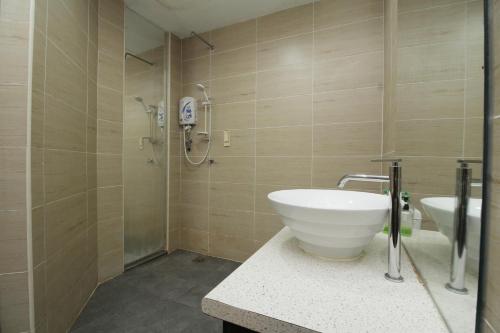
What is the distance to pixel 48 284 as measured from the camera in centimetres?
107

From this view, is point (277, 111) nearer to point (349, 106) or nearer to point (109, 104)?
point (349, 106)

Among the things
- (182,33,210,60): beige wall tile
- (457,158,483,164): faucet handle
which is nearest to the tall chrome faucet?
(457,158,483,164): faucet handle

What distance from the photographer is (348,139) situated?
63.4 inches

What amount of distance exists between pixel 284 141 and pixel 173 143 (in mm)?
1191

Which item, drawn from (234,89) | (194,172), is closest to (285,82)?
(234,89)

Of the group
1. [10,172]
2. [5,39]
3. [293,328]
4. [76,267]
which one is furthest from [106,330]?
[5,39]

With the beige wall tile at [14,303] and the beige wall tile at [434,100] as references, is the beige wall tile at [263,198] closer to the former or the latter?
the beige wall tile at [434,100]

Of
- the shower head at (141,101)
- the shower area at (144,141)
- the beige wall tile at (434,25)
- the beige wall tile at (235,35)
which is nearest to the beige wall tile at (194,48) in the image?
the beige wall tile at (235,35)

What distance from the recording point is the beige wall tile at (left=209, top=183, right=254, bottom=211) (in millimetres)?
1968

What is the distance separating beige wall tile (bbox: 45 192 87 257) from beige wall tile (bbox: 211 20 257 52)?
1.77m

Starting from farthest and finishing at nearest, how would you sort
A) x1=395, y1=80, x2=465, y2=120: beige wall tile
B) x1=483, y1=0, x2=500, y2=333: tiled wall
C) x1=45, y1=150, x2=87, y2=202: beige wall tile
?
x1=45, y1=150, x2=87, y2=202: beige wall tile < x1=395, y1=80, x2=465, y2=120: beige wall tile < x1=483, y1=0, x2=500, y2=333: tiled wall

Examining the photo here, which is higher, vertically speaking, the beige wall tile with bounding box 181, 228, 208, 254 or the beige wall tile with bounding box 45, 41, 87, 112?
the beige wall tile with bounding box 45, 41, 87, 112

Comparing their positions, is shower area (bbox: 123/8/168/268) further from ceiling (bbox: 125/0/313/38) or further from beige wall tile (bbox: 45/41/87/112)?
beige wall tile (bbox: 45/41/87/112)

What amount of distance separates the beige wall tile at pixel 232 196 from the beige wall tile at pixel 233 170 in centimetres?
6
